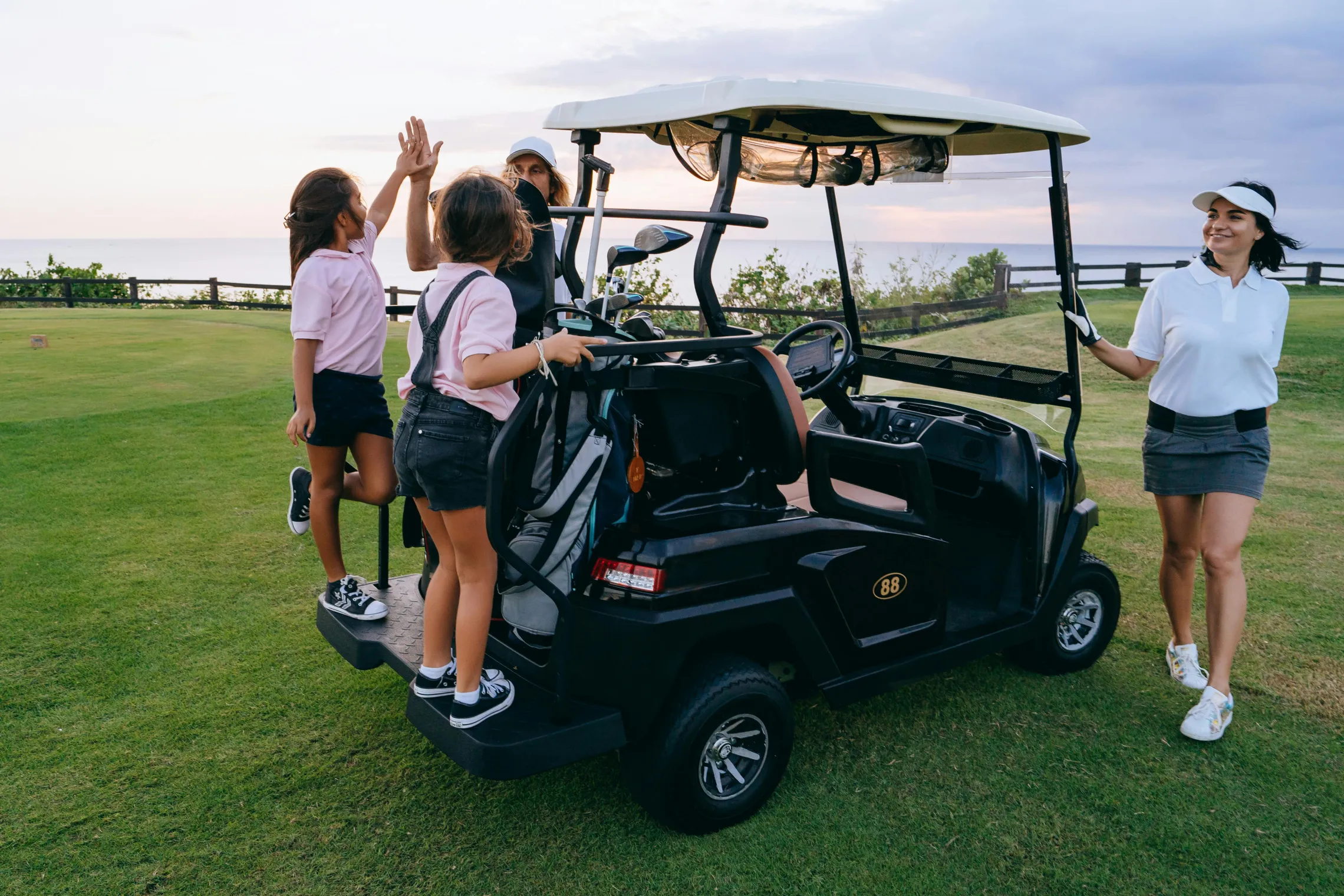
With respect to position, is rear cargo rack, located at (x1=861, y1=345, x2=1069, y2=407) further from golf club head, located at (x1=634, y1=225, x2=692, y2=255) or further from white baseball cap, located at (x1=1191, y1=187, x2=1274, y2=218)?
golf club head, located at (x1=634, y1=225, x2=692, y2=255)

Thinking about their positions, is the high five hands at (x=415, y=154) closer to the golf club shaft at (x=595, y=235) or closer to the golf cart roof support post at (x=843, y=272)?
the golf club shaft at (x=595, y=235)

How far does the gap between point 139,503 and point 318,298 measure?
309cm

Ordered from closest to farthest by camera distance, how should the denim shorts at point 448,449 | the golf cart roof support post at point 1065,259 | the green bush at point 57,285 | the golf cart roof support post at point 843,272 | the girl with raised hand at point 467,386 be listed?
the girl with raised hand at point 467,386 → the denim shorts at point 448,449 → the golf cart roof support post at point 1065,259 → the golf cart roof support post at point 843,272 → the green bush at point 57,285

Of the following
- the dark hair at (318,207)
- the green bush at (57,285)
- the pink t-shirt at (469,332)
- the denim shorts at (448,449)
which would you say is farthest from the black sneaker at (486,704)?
the green bush at (57,285)

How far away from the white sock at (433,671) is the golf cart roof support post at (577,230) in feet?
4.82

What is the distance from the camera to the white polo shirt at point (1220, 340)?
10.6 ft

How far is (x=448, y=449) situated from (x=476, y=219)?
58 cm

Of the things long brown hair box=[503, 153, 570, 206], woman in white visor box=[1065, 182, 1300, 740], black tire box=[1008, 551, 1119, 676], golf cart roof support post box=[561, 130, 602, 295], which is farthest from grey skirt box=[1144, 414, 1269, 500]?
long brown hair box=[503, 153, 570, 206]

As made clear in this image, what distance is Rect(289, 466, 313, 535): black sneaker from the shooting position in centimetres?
338

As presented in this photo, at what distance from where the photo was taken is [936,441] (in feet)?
11.6

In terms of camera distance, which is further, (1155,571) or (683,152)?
(1155,571)

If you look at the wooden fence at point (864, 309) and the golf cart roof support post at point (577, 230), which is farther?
the wooden fence at point (864, 309)

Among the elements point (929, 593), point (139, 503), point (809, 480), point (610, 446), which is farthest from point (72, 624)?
point (929, 593)

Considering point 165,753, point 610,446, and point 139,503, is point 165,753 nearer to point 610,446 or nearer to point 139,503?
point 610,446
